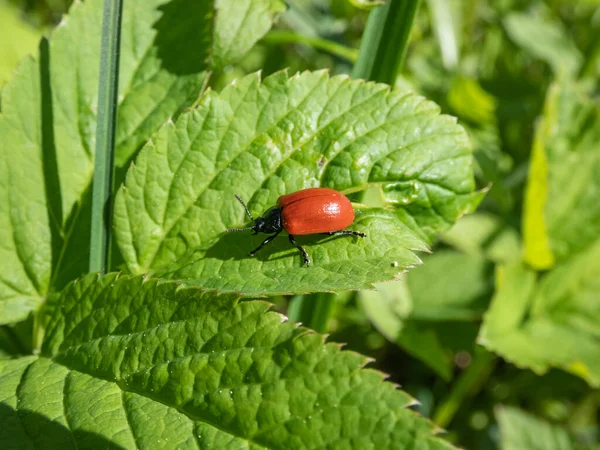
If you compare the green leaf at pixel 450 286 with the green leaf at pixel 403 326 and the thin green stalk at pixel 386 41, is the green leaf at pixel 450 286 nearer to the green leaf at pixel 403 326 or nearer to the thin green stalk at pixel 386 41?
the green leaf at pixel 403 326

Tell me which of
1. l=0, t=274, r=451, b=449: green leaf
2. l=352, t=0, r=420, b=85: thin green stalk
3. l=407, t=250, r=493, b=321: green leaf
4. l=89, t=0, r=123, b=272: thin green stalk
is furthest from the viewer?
l=407, t=250, r=493, b=321: green leaf

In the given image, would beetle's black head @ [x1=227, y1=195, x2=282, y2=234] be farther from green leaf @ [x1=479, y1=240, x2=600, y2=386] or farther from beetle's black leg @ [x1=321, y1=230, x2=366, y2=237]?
green leaf @ [x1=479, y1=240, x2=600, y2=386]

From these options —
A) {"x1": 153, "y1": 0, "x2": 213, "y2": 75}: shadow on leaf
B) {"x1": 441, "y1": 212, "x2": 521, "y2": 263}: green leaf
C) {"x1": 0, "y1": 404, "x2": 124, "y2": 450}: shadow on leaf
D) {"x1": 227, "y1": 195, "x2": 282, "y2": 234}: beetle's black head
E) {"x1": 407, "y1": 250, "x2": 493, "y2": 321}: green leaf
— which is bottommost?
{"x1": 407, "y1": 250, "x2": 493, "y2": 321}: green leaf

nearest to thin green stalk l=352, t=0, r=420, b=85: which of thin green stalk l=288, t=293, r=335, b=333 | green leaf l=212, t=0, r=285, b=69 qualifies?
green leaf l=212, t=0, r=285, b=69

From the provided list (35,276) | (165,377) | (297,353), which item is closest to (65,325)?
(35,276)

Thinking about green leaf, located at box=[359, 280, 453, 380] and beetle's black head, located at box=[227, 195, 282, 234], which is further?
green leaf, located at box=[359, 280, 453, 380]

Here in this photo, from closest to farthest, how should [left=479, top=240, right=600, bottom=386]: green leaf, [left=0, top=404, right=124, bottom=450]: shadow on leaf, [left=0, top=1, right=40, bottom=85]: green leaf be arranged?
[left=0, top=404, right=124, bottom=450]: shadow on leaf
[left=479, top=240, right=600, bottom=386]: green leaf
[left=0, top=1, right=40, bottom=85]: green leaf

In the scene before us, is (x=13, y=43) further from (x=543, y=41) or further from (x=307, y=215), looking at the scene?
(x=543, y=41)

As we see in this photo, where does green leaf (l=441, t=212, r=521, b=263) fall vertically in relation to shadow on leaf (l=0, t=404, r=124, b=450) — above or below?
above

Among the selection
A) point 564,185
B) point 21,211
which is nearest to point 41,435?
point 21,211
